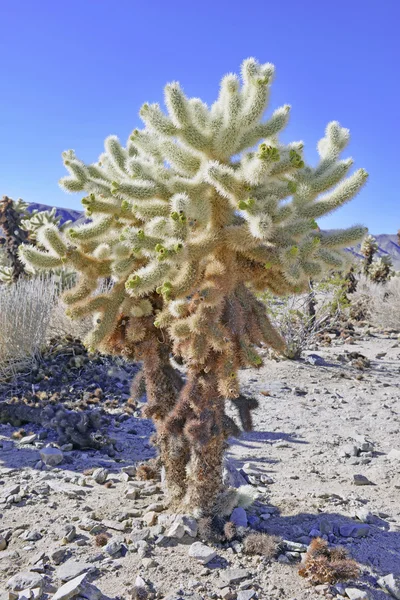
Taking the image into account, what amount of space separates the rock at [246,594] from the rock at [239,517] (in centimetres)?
57

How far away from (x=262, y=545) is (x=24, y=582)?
4.20 feet

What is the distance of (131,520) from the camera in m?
3.35

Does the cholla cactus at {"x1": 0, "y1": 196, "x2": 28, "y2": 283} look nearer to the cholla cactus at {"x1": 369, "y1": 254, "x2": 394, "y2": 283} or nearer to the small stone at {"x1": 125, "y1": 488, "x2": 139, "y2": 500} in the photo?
the small stone at {"x1": 125, "y1": 488, "x2": 139, "y2": 500}

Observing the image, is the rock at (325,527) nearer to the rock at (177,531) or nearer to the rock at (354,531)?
the rock at (354,531)

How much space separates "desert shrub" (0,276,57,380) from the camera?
280 inches

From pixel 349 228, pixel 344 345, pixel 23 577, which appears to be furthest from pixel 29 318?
pixel 344 345

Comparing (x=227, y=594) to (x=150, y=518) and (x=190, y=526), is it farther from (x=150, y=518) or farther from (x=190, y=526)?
(x=150, y=518)

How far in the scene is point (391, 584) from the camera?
2.73 metres

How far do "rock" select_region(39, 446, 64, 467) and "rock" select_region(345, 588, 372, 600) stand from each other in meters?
2.79

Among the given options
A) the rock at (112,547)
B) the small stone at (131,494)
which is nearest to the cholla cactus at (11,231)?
the small stone at (131,494)

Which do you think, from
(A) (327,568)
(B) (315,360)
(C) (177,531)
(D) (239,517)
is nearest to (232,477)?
(D) (239,517)

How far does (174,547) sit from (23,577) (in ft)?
2.72

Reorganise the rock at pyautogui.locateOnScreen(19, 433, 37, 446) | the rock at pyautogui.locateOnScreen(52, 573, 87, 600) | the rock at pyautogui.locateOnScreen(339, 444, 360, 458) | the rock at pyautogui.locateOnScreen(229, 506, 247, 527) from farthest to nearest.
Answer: the rock at pyautogui.locateOnScreen(19, 433, 37, 446), the rock at pyautogui.locateOnScreen(339, 444, 360, 458), the rock at pyautogui.locateOnScreen(229, 506, 247, 527), the rock at pyautogui.locateOnScreen(52, 573, 87, 600)

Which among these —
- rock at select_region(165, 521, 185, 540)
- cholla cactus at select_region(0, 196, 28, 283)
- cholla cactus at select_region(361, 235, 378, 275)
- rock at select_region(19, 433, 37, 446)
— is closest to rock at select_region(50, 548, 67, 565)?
rock at select_region(165, 521, 185, 540)
